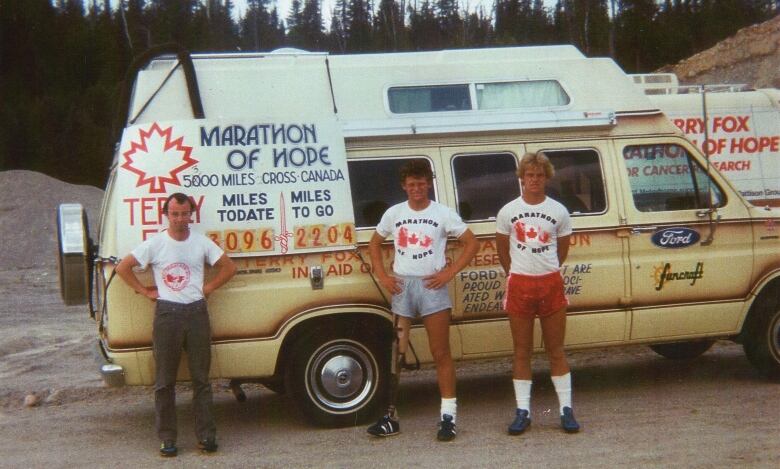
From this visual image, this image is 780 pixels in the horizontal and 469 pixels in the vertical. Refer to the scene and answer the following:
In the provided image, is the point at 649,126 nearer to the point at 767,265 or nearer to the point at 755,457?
the point at 767,265

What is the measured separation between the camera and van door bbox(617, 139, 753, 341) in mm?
8195

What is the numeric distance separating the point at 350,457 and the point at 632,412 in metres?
2.33

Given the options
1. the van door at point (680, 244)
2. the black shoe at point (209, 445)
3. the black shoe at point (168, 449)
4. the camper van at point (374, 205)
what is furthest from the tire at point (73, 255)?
the van door at point (680, 244)

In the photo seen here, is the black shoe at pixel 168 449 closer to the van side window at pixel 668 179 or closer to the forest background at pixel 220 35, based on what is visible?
the van side window at pixel 668 179

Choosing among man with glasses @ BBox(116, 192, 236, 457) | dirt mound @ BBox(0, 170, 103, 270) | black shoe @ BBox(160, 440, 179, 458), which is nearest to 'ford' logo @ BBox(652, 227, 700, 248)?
man with glasses @ BBox(116, 192, 236, 457)

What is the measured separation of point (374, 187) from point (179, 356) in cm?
187

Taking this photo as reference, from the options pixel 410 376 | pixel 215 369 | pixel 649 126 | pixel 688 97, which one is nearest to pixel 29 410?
pixel 215 369

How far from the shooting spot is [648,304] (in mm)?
8188

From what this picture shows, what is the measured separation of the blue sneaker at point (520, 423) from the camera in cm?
728

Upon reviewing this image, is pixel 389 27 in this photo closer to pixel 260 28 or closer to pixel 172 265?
pixel 260 28

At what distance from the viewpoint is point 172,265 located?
6.94 meters

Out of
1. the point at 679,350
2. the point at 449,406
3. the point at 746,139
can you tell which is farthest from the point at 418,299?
the point at 746,139

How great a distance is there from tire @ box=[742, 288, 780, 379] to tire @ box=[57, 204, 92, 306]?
5184 millimetres

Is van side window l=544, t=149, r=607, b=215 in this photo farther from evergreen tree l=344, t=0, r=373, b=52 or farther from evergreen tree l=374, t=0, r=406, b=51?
evergreen tree l=344, t=0, r=373, b=52
